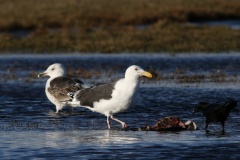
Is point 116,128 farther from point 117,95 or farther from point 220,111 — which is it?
point 220,111

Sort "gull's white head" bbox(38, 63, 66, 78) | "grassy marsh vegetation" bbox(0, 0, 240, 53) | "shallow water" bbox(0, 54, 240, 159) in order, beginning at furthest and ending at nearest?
"grassy marsh vegetation" bbox(0, 0, 240, 53) → "gull's white head" bbox(38, 63, 66, 78) → "shallow water" bbox(0, 54, 240, 159)

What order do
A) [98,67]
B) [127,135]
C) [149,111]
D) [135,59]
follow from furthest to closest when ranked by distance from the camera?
1. [135,59]
2. [98,67]
3. [149,111]
4. [127,135]

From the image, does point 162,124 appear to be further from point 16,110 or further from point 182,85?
point 182,85

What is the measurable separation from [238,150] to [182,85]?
894 centimetres

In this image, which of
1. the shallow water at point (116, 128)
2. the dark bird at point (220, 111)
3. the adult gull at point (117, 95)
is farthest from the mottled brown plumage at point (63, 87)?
the dark bird at point (220, 111)

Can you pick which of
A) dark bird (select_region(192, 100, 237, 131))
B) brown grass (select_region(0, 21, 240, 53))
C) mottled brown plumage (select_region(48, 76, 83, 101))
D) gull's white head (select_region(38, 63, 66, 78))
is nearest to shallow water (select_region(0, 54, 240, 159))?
dark bird (select_region(192, 100, 237, 131))

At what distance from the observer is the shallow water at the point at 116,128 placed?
8469 millimetres

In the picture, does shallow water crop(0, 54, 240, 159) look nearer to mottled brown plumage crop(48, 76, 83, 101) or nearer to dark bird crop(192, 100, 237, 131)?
dark bird crop(192, 100, 237, 131)

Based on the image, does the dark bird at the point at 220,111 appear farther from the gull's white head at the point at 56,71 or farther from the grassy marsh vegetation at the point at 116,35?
the grassy marsh vegetation at the point at 116,35

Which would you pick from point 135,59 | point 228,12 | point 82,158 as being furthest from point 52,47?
point 228,12

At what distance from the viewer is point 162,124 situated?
10.6 meters

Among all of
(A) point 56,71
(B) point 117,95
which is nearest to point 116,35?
(A) point 56,71

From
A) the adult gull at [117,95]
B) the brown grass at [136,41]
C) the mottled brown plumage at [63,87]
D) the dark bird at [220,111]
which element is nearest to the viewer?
the dark bird at [220,111]

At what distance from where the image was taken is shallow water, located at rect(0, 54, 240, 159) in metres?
8.47
